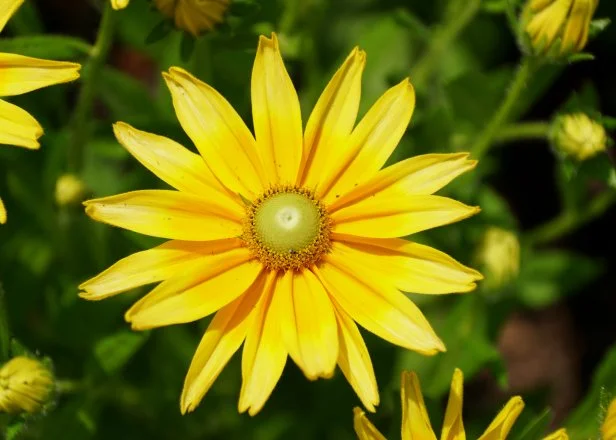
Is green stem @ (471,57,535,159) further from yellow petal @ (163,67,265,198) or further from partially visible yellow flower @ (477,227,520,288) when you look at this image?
yellow petal @ (163,67,265,198)

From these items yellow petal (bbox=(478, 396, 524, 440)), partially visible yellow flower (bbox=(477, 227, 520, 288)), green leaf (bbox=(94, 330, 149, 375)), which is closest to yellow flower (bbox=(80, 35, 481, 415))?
yellow petal (bbox=(478, 396, 524, 440))

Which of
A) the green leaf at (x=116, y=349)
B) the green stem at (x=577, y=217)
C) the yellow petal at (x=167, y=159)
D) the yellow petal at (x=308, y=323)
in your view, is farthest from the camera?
the green stem at (x=577, y=217)

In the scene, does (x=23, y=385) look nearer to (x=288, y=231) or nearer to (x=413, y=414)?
(x=288, y=231)

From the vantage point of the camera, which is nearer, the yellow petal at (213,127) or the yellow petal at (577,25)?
the yellow petal at (213,127)

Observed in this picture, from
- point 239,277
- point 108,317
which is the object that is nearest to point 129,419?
point 108,317

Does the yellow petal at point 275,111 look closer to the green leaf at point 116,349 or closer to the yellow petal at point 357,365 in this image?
the yellow petal at point 357,365

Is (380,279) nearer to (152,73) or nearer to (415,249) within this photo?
(415,249)

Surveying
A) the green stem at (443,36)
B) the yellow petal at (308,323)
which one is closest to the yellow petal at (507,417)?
the yellow petal at (308,323)
